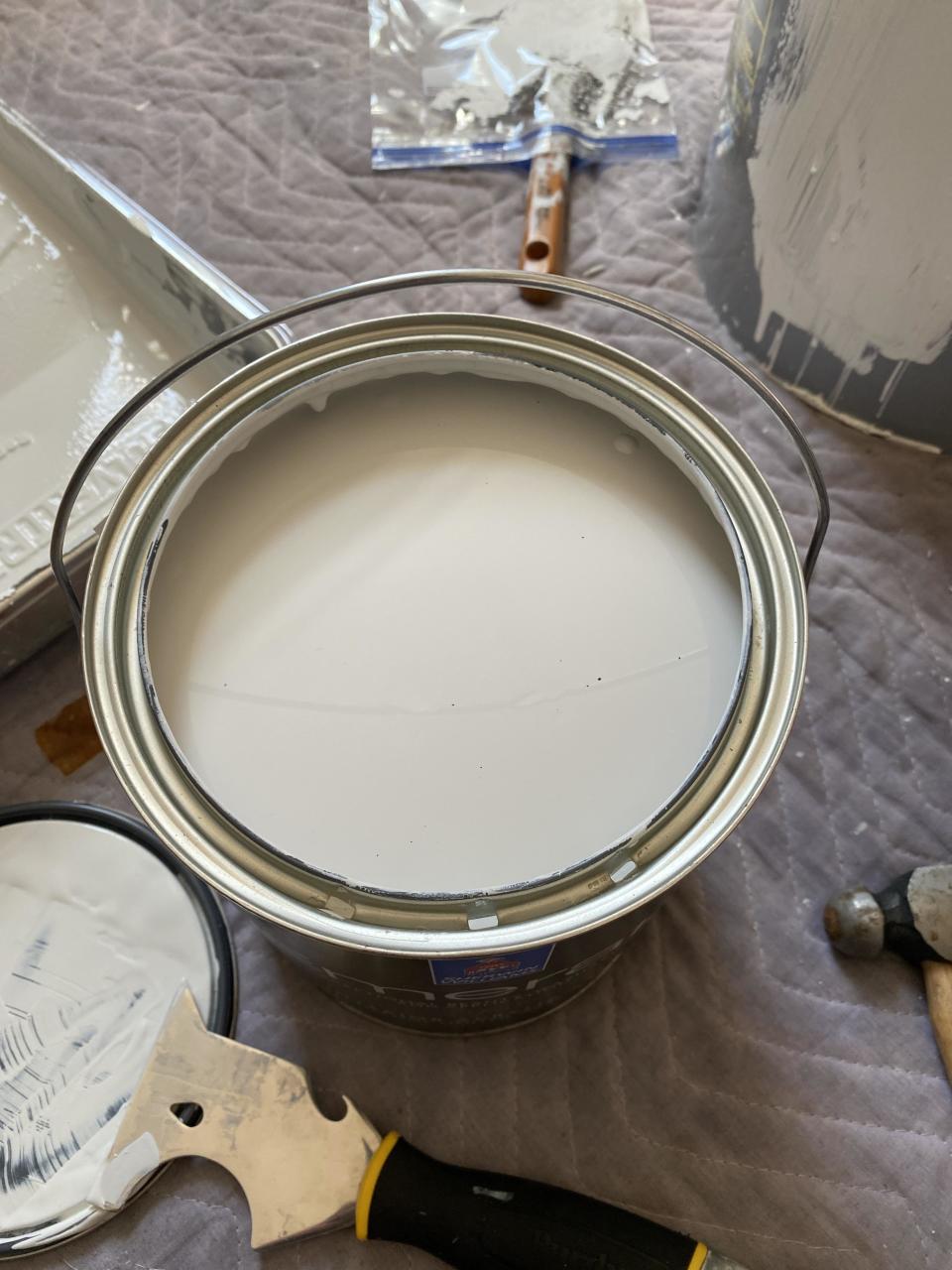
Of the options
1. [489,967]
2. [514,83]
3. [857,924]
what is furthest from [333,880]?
[514,83]

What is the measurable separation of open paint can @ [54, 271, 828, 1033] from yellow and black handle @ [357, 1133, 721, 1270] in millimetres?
95

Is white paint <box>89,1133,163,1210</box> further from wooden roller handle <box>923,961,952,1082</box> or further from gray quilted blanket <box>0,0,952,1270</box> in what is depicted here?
wooden roller handle <box>923,961,952,1082</box>

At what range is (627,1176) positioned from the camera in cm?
63

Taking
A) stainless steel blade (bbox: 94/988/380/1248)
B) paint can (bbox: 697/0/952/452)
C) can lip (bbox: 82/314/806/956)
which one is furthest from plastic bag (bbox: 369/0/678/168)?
stainless steel blade (bbox: 94/988/380/1248)

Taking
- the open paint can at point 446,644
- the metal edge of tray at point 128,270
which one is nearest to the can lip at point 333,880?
the open paint can at point 446,644

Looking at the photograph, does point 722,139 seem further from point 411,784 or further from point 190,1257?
point 190,1257

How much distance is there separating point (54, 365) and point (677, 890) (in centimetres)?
72

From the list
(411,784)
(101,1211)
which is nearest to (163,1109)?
(101,1211)

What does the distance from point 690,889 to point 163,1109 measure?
397mm

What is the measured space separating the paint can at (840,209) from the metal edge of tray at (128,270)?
438 millimetres

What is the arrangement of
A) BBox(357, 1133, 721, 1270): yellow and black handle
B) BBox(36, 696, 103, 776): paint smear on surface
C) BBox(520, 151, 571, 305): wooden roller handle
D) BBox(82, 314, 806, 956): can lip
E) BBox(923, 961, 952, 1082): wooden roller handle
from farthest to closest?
BBox(520, 151, 571, 305): wooden roller handle
BBox(36, 696, 103, 776): paint smear on surface
BBox(923, 961, 952, 1082): wooden roller handle
BBox(357, 1133, 721, 1270): yellow and black handle
BBox(82, 314, 806, 956): can lip

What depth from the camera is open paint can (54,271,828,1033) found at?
0.46 m

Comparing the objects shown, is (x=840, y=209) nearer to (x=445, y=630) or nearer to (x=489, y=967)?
(x=445, y=630)

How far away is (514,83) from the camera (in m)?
1.03
